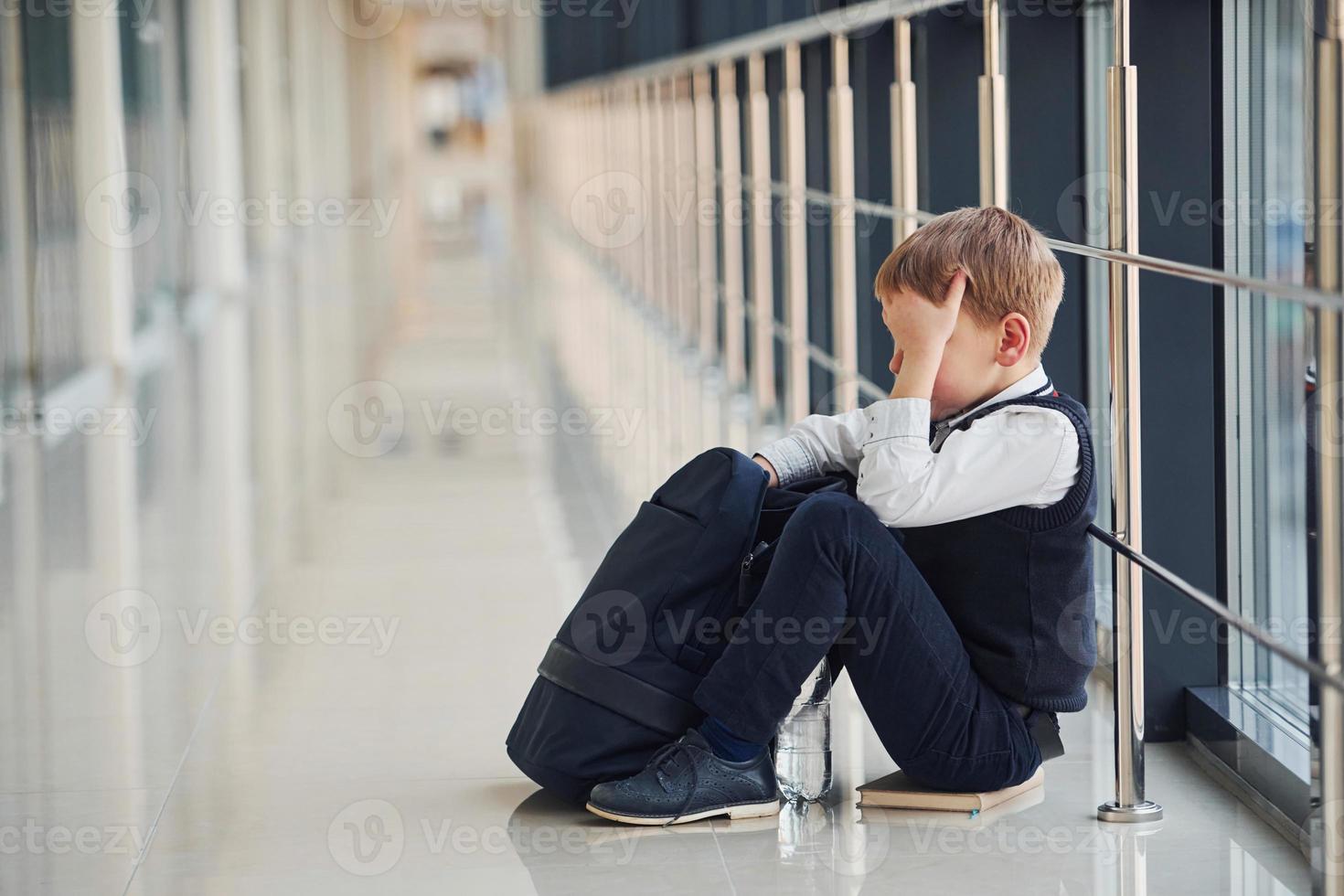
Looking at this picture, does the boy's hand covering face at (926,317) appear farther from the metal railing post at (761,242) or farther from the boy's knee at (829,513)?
the metal railing post at (761,242)

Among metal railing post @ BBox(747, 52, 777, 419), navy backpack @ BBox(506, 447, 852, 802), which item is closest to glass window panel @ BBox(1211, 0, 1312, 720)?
navy backpack @ BBox(506, 447, 852, 802)

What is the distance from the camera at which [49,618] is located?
1627mm

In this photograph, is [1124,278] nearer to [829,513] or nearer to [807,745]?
[829,513]

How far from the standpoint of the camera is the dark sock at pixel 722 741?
1.06 meters

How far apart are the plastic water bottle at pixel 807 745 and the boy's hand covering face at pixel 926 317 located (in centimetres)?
20

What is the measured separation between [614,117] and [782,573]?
13.9 ft

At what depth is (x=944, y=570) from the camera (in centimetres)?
104

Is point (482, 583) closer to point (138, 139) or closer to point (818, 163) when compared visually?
point (818, 163)

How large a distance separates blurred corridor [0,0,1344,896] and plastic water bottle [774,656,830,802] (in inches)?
0.8

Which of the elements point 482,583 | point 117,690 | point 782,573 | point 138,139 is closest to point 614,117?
point 138,139

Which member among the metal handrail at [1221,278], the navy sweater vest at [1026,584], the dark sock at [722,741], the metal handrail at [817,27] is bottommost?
the dark sock at [722,741]

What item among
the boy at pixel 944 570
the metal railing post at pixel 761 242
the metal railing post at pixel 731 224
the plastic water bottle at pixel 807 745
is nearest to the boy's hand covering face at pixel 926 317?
the boy at pixel 944 570

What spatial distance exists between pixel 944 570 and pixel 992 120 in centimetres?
35

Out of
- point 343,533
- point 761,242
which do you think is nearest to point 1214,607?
point 343,533
